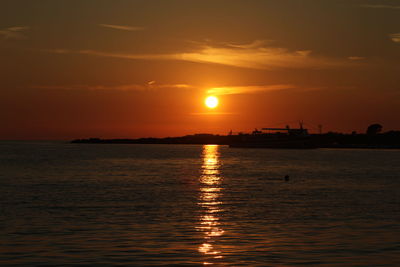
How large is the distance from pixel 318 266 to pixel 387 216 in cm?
1537

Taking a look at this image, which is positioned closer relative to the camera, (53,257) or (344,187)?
(53,257)

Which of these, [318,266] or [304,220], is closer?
[318,266]

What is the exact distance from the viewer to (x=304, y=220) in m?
32.8

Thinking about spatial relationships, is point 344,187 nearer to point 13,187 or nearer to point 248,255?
point 13,187

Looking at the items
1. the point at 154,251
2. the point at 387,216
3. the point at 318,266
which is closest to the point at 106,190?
the point at 387,216

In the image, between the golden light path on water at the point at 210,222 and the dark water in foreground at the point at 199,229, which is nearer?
the dark water in foreground at the point at 199,229

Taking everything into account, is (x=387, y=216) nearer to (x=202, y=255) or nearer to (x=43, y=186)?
(x=202, y=255)

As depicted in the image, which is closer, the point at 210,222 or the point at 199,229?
the point at 199,229

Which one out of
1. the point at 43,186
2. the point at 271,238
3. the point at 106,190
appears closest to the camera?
the point at 271,238

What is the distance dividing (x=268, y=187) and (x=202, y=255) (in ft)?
125

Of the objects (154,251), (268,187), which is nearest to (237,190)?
(268,187)

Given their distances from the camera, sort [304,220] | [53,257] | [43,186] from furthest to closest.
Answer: [43,186] < [304,220] < [53,257]

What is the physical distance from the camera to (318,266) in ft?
68.6

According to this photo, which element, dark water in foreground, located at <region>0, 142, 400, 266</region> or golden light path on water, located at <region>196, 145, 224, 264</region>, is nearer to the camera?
dark water in foreground, located at <region>0, 142, 400, 266</region>
